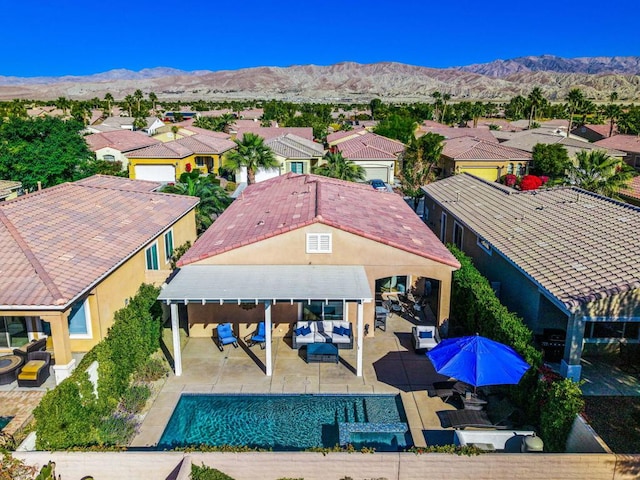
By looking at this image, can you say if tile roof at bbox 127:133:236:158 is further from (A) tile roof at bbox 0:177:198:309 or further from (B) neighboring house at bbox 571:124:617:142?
(B) neighboring house at bbox 571:124:617:142

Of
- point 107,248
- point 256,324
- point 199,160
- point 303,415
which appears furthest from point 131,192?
point 199,160

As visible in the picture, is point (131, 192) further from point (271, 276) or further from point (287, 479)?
point (287, 479)

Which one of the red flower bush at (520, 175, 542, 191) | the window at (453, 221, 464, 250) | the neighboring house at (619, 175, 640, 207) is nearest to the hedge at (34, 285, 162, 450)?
the window at (453, 221, 464, 250)

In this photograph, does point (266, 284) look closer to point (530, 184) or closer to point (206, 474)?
point (206, 474)

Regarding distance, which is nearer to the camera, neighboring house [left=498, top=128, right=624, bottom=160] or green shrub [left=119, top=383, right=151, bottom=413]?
green shrub [left=119, top=383, right=151, bottom=413]

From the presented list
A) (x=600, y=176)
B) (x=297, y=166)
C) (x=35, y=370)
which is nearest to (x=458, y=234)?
(x=600, y=176)

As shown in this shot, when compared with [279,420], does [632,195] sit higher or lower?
higher

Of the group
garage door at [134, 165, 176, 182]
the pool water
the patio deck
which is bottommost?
the patio deck
